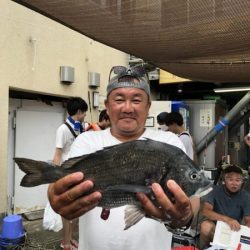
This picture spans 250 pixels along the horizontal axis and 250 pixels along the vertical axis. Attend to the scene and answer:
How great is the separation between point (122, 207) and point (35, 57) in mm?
6351

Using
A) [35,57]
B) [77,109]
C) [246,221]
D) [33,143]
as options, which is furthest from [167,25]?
[33,143]

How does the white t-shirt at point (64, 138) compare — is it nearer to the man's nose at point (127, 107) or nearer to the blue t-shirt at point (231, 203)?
the blue t-shirt at point (231, 203)

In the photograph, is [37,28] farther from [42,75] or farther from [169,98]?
[169,98]

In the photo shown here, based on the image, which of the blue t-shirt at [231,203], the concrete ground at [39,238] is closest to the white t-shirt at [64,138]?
the concrete ground at [39,238]

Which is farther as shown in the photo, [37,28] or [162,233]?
[37,28]

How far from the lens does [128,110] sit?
84.5 inches

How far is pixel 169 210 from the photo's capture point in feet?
5.55

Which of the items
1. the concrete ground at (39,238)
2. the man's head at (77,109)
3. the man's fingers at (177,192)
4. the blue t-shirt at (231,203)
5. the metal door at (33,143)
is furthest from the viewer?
the metal door at (33,143)

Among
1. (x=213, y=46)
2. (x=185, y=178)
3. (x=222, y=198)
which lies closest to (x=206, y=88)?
(x=222, y=198)

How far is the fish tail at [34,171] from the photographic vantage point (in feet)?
5.55

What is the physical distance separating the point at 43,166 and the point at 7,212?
257 inches

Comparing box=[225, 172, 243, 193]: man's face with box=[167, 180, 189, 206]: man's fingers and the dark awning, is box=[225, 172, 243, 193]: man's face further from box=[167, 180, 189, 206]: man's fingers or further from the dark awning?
box=[167, 180, 189, 206]: man's fingers

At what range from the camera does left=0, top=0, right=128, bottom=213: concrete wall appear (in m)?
7.13

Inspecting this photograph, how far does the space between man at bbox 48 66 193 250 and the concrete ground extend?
4.29m
